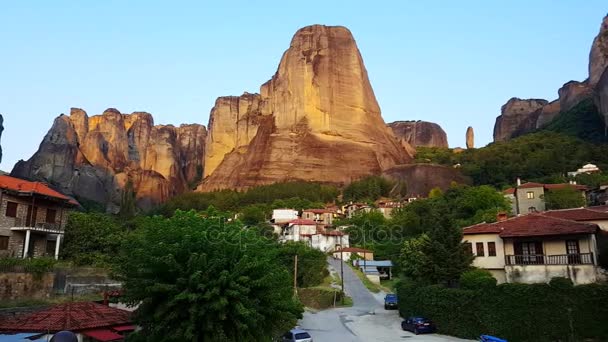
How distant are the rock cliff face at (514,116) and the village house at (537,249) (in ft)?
482

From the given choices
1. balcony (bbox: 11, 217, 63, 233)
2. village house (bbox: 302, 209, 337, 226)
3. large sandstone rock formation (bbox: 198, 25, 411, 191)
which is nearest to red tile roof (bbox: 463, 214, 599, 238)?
balcony (bbox: 11, 217, 63, 233)

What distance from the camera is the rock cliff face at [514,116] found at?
549 ft

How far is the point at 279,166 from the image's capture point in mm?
116688

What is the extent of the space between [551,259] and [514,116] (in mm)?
159771

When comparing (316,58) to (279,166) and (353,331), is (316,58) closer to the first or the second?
(279,166)

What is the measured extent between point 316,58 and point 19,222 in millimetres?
101569

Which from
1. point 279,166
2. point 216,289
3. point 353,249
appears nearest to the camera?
point 216,289

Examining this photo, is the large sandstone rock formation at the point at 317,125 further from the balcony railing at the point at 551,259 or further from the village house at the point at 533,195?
the balcony railing at the point at 551,259

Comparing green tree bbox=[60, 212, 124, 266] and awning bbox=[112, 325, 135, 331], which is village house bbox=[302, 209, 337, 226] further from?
awning bbox=[112, 325, 135, 331]

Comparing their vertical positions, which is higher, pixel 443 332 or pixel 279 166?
pixel 279 166

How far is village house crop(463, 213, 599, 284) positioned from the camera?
83.8 ft

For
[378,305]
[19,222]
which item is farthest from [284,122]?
[19,222]

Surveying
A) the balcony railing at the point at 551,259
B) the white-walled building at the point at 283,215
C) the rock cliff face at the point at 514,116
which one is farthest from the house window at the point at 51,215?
the rock cliff face at the point at 514,116

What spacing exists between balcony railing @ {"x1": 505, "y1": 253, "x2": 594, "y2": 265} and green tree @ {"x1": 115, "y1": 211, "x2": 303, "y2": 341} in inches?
713
